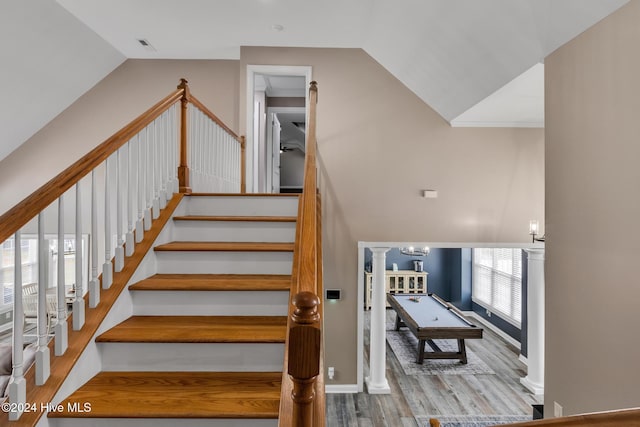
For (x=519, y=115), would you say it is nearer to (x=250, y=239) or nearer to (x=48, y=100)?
(x=250, y=239)

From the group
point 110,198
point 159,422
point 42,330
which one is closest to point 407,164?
point 110,198

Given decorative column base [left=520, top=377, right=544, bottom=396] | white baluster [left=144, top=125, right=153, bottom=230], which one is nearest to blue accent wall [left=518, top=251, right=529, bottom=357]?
decorative column base [left=520, top=377, right=544, bottom=396]

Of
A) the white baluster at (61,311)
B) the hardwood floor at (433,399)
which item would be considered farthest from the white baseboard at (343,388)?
the white baluster at (61,311)

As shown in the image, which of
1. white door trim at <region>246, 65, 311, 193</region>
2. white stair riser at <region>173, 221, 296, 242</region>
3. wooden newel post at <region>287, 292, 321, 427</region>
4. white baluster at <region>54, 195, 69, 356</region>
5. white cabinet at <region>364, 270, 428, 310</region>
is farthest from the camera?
white cabinet at <region>364, 270, 428, 310</region>

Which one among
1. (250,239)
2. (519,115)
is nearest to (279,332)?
(250,239)

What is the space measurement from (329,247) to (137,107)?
122 inches

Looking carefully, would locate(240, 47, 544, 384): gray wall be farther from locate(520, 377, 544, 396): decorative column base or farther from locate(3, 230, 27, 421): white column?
locate(3, 230, 27, 421): white column

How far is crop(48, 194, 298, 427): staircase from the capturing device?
4.52 ft

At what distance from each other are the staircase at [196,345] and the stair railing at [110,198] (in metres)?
0.18

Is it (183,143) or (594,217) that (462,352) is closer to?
(594,217)

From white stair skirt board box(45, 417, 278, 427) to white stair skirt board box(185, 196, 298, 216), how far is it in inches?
66.5

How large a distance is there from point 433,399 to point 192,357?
13.7 feet

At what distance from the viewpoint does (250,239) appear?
2.56 meters

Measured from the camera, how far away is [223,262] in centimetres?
227
